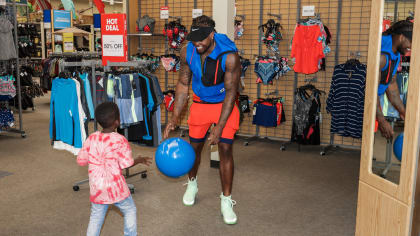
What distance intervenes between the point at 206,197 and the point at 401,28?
2473mm

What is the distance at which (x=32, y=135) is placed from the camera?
669 cm

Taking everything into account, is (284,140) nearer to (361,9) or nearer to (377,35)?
(361,9)

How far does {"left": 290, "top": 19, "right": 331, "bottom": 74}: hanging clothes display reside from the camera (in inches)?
219

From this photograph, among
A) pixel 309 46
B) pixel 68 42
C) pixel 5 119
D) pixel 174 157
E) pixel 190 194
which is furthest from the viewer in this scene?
pixel 68 42

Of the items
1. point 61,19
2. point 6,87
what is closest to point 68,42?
point 61,19

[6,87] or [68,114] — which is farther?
[6,87]

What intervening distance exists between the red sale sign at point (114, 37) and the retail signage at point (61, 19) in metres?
8.15

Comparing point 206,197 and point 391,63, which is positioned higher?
point 391,63

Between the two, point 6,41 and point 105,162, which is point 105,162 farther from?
point 6,41

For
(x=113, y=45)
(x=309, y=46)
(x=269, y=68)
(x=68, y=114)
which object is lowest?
(x=68, y=114)

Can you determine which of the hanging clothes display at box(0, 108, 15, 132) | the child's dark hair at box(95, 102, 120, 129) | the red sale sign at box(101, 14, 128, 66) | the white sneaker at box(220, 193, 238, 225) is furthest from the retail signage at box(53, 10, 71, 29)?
the child's dark hair at box(95, 102, 120, 129)

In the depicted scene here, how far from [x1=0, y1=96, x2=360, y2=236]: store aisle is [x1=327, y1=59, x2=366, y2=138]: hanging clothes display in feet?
1.60

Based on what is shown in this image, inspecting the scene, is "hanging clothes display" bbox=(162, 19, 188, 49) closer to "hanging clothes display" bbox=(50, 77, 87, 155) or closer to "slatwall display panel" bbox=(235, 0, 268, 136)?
"slatwall display panel" bbox=(235, 0, 268, 136)

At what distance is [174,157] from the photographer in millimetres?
3014
